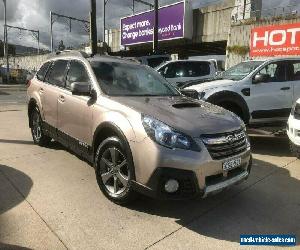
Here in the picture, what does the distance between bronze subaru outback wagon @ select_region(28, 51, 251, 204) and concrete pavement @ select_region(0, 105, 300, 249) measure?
0.36 m

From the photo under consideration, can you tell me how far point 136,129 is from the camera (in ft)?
12.1

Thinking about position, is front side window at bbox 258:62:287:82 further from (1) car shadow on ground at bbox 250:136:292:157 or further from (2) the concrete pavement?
(2) the concrete pavement

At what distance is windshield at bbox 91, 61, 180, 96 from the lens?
469 centimetres

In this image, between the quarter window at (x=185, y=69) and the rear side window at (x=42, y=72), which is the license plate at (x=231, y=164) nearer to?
the rear side window at (x=42, y=72)

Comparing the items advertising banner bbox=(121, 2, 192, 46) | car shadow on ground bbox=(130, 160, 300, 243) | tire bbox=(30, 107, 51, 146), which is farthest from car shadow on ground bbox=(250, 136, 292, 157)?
advertising banner bbox=(121, 2, 192, 46)

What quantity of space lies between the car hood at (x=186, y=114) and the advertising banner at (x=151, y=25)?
20930 mm

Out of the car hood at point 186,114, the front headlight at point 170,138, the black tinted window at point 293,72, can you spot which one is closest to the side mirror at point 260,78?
the black tinted window at point 293,72

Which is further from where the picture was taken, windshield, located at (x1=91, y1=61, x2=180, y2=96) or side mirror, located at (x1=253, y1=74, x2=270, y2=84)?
side mirror, located at (x1=253, y1=74, x2=270, y2=84)

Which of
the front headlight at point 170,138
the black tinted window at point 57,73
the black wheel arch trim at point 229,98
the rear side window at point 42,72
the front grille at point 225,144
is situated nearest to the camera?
the front headlight at point 170,138

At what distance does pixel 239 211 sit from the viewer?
4105mm

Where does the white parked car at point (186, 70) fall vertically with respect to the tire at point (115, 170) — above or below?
above

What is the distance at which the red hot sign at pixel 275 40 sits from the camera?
15.6 meters

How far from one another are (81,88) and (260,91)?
4.50m

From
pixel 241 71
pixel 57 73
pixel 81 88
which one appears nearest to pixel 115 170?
pixel 81 88
